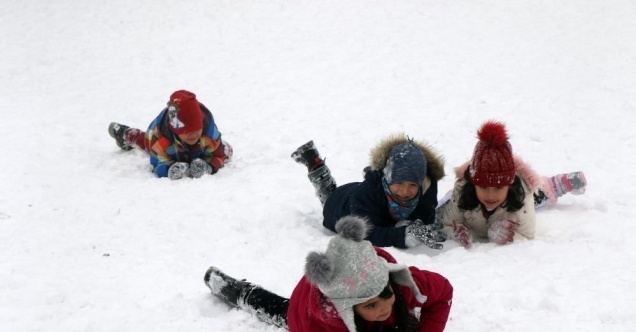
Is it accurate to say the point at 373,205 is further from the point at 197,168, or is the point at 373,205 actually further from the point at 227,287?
the point at 197,168

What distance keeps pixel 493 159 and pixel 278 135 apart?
3738 millimetres

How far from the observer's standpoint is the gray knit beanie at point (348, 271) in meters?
2.66

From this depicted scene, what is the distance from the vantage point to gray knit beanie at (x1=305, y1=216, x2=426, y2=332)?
2656mm

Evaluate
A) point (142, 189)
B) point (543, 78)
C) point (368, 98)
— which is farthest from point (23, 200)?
point (543, 78)

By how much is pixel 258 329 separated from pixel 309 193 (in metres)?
2.38

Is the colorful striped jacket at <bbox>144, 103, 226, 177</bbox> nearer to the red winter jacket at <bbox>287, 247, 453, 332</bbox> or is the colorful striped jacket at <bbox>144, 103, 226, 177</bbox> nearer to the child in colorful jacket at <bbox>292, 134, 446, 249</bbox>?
the child in colorful jacket at <bbox>292, 134, 446, 249</bbox>

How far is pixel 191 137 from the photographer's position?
20.2 feet

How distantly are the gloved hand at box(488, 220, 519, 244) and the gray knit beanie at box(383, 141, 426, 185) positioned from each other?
2.11 feet

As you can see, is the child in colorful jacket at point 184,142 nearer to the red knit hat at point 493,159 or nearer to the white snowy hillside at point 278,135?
the white snowy hillside at point 278,135

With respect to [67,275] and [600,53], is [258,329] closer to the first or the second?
[67,275]

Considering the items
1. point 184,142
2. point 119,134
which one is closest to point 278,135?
point 184,142

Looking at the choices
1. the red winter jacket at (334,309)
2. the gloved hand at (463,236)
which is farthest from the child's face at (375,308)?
the gloved hand at (463,236)

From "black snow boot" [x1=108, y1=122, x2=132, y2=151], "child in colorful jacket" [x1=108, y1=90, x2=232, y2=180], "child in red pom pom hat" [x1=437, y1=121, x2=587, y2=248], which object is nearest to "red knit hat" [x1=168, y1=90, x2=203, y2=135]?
"child in colorful jacket" [x1=108, y1=90, x2=232, y2=180]

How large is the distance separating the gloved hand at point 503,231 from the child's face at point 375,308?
1.82 meters
